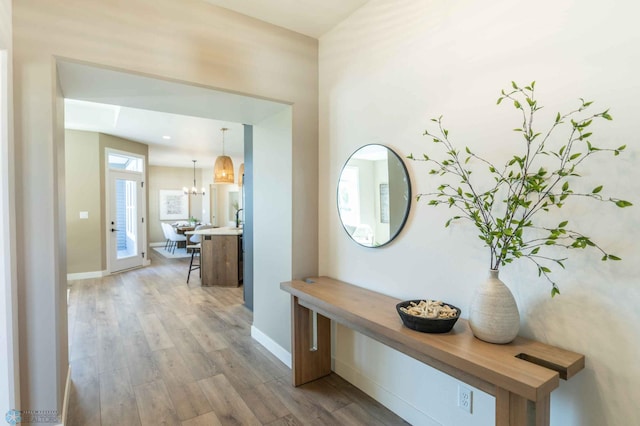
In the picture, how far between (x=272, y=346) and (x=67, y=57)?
2.63 meters

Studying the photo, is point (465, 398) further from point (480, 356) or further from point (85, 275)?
point (85, 275)

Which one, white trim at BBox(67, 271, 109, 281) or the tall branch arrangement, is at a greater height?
the tall branch arrangement

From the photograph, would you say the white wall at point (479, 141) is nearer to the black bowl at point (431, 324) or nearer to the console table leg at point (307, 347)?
the console table leg at point (307, 347)

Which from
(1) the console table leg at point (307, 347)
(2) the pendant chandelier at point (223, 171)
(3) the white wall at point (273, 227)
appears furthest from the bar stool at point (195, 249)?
(1) the console table leg at point (307, 347)

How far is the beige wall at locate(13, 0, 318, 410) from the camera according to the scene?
5.41 feet

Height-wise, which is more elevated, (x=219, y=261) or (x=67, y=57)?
(x=67, y=57)

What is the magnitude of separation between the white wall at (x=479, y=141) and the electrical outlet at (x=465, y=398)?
1.2 inches

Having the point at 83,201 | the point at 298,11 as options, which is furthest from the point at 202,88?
the point at 83,201

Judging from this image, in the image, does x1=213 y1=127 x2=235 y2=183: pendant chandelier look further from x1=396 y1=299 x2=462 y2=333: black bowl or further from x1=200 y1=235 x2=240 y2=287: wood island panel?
x1=396 y1=299 x2=462 y2=333: black bowl

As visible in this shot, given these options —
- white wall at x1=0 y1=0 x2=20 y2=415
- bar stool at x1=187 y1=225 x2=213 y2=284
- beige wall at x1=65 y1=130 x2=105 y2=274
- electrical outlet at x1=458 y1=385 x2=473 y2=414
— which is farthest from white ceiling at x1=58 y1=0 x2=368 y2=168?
beige wall at x1=65 y1=130 x2=105 y2=274

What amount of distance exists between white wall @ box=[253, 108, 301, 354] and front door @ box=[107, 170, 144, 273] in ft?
14.5

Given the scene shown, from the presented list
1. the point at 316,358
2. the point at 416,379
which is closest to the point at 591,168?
the point at 416,379

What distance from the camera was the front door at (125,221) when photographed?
6.06 meters

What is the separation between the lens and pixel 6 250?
1550mm
